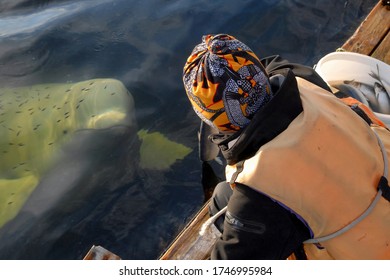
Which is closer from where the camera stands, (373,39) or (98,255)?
(98,255)

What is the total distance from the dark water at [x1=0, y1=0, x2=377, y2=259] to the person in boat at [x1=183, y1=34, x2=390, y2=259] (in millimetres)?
2067

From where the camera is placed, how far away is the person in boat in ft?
7.45

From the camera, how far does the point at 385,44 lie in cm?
481

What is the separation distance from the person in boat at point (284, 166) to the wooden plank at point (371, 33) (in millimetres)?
2627

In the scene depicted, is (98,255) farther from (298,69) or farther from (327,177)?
(298,69)

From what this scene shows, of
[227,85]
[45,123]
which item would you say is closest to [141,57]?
Answer: [45,123]

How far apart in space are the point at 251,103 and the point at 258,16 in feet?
15.3

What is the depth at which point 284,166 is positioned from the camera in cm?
227

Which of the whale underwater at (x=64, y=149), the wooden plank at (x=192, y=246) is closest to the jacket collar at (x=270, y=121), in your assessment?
the wooden plank at (x=192, y=246)

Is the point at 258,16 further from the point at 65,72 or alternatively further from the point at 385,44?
the point at 65,72

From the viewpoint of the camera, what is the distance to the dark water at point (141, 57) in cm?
428

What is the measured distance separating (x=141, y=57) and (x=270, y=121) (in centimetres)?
408

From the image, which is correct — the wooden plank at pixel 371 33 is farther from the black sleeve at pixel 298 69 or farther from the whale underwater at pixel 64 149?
the whale underwater at pixel 64 149

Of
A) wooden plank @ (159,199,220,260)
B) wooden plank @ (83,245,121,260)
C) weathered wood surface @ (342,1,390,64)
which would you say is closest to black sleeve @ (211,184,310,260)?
wooden plank @ (159,199,220,260)
